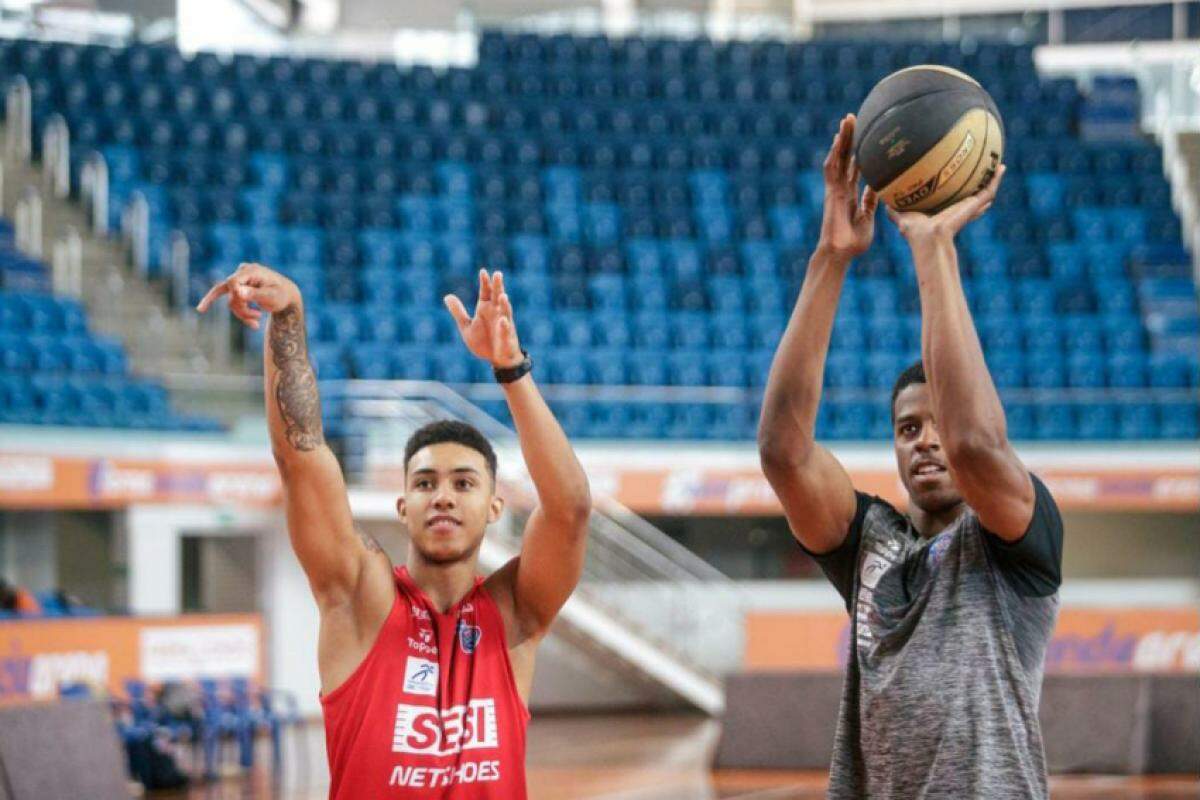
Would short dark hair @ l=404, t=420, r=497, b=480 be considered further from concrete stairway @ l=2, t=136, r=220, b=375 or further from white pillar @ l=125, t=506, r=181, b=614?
concrete stairway @ l=2, t=136, r=220, b=375

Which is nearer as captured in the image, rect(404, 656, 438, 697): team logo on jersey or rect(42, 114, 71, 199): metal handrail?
rect(404, 656, 438, 697): team logo on jersey

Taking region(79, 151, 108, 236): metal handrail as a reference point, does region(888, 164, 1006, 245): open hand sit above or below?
below

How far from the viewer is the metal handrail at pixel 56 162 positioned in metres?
17.8

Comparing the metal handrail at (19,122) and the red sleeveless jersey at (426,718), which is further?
the metal handrail at (19,122)

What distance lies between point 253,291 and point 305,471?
38 centimetres

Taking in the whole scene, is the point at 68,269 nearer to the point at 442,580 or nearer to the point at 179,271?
the point at 179,271

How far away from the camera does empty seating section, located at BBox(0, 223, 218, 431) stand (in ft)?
45.6

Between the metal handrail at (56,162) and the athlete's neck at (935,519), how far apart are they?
1606cm

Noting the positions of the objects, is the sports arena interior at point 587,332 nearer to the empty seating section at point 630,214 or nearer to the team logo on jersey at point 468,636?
the empty seating section at point 630,214

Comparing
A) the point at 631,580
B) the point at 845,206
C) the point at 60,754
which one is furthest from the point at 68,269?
the point at 845,206

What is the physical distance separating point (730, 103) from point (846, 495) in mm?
18918

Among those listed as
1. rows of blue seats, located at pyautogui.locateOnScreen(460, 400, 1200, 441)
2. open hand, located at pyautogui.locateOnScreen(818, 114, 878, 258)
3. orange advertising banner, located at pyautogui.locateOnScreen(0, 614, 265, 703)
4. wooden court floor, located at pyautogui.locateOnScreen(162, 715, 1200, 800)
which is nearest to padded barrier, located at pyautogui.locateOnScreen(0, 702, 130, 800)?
wooden court floor, located at pyautogui.locateOnScreen(162, 715, 1200, 800)

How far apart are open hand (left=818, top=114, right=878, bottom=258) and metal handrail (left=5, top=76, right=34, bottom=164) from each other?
53.2ft

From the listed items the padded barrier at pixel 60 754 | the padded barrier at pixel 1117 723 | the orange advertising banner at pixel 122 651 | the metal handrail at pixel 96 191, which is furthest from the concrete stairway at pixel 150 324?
the padded barrier at pixel 60 754
